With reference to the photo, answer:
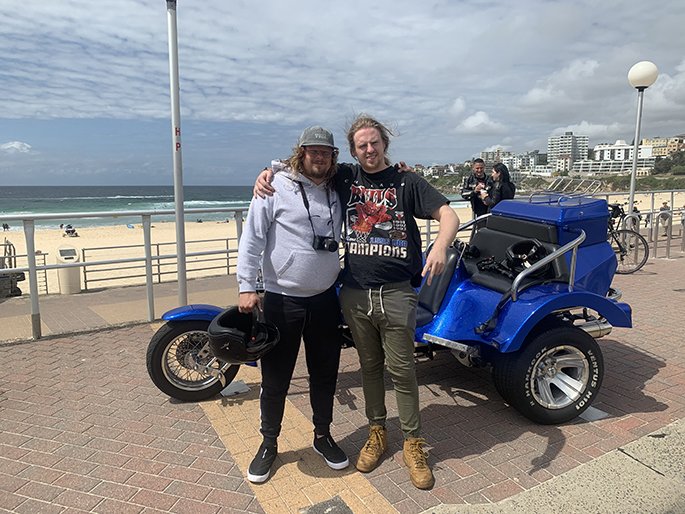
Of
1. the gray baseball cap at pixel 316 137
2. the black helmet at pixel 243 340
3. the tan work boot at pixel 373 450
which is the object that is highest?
the gray baseball cap at pixel 316 137

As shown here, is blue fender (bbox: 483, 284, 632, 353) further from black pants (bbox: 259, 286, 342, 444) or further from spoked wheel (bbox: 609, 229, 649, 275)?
spoked wheel (bbox: 609, 229, 649, 275)

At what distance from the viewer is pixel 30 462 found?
2873 mm

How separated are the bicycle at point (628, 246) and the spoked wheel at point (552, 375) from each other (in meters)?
5.67

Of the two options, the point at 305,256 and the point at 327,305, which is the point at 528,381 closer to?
the point at 327,305

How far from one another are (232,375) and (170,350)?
49 centimetres

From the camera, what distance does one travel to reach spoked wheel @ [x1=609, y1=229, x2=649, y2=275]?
27.5ft

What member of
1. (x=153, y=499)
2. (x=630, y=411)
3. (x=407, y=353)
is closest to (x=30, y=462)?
(x=153, y=499)

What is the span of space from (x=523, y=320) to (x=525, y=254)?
0.75m

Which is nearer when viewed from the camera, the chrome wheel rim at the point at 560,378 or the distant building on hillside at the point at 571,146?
the chrome wheel rim at the point at 560,378

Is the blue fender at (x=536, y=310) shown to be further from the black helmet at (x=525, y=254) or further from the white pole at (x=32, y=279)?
the white pole at (x=32, y=279)

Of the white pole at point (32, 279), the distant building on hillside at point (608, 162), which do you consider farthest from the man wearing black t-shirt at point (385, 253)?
the distant building on hillside at point (608, 162)

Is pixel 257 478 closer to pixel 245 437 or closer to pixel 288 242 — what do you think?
pixel 245 437

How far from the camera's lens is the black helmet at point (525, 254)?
11.9 feet

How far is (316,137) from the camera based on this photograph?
2666 mm
